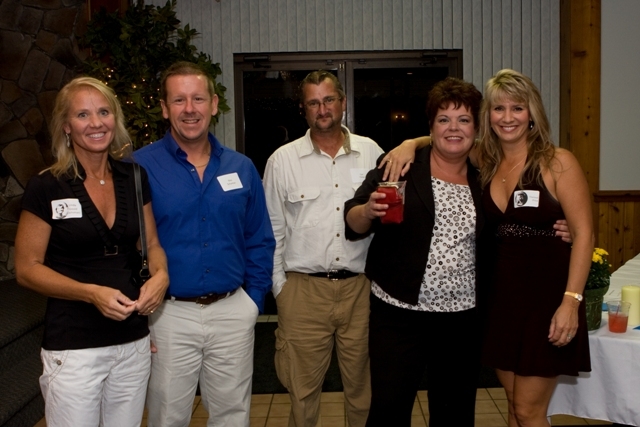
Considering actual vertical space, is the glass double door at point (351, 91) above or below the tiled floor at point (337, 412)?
above

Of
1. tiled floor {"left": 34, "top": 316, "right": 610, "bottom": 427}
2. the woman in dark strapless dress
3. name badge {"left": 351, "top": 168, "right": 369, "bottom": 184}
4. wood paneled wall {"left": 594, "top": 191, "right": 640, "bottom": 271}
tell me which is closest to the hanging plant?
tiled floor {"left": 34, "top": 316, "right": 610, "bottom": 427}

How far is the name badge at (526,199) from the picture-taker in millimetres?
1992

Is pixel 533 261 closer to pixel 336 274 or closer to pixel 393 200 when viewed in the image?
pixel 393 200

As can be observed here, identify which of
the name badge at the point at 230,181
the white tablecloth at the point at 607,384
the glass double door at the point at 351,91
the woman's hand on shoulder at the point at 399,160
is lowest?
the white tablecloth at the point at 607,384

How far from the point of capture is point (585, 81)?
5.51 m

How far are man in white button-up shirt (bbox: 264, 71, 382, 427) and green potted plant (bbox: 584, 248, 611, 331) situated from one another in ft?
2.92

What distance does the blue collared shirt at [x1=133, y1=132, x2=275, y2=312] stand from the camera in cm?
218

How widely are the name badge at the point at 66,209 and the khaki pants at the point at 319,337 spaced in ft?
3.60

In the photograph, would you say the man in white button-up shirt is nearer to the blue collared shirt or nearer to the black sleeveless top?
the blue collared shirt

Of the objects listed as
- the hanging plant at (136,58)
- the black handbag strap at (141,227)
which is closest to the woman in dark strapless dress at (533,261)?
the black handbag strap at (141,227)

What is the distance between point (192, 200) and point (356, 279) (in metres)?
0.83

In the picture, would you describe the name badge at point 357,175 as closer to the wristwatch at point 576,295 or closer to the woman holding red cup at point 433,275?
the woman holding red cup at point 433,275

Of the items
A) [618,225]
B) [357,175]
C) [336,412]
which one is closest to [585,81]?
[618,225]

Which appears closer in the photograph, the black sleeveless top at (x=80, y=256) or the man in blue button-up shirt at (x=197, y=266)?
the black sleeveless top at (x=80, y=256)
